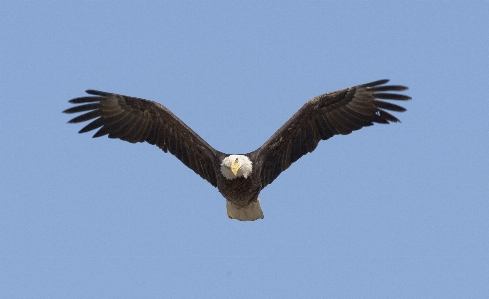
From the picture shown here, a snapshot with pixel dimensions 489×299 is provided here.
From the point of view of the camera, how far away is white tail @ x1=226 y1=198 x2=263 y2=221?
1484 cm

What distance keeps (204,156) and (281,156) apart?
1068 millimetres

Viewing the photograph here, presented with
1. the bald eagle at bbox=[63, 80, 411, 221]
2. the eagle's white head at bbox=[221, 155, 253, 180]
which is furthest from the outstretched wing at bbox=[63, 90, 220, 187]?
the eagle's white head at bbox=[221, 155, 253, 180]

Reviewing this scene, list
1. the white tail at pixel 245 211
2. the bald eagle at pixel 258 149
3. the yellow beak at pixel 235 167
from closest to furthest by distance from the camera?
1. the yellow beak at pixel 235 167
2. the bald eagle at pixel 258 149
3. the white tail at pixel 245 211

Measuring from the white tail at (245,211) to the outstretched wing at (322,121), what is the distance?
15.1 inches

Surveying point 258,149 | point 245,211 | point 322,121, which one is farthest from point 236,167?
point 322,121

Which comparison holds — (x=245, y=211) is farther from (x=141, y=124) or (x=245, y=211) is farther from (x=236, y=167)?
(x=141, y=124)

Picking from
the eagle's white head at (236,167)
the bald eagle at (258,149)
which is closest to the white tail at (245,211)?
the bald eagle at (258,149)

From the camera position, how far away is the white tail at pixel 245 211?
14.8m

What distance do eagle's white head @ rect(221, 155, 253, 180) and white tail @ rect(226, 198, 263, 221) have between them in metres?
0.85

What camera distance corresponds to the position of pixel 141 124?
14.9 m

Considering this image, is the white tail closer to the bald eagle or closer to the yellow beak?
the bald eagle

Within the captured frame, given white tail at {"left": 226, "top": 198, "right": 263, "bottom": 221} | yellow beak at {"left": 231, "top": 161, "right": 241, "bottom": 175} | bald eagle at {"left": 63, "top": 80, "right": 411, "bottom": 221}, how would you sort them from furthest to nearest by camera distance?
white tail at {"left": 226, "top": 198, "right": 263, "bottom": 221} < bald eagle at {"left": 63, "top": 80, "right": 411, "bottom": 221} < yellow beak at {"left": 231, "top": 161, "right": 241, "bottom": 175}

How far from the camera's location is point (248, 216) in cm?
1495

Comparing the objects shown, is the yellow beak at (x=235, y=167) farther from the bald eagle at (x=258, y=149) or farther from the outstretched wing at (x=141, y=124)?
the outstretched wing at (x=141, y=124)
